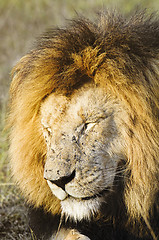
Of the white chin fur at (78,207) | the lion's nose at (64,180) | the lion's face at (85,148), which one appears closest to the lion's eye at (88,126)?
the lion's face at (85,148)

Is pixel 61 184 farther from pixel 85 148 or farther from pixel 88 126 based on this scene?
pixel 88 126

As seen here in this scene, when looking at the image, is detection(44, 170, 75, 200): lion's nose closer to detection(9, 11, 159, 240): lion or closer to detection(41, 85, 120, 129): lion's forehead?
detection(9, 11, 159, 240): lion

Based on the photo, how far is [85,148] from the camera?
245 centimetres

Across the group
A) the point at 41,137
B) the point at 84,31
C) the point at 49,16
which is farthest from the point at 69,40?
the point at 49,16

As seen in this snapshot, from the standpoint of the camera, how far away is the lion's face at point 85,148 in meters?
2.39

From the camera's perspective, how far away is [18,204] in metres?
3.96

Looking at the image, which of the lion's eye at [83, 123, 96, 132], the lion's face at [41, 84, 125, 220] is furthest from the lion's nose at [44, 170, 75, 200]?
the lion's eye at [83, 123, 96, 132]

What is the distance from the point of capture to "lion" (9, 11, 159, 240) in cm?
245

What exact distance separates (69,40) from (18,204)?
202cm

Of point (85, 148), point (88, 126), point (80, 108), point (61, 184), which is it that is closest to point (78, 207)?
point (61, 184)

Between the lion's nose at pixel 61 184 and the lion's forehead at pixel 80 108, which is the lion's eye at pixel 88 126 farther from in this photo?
the lion's nose at pixel 61 184

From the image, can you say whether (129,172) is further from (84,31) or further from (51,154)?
(84,31)

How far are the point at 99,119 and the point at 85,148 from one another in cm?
21

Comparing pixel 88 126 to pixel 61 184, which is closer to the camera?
pixel 61 184
